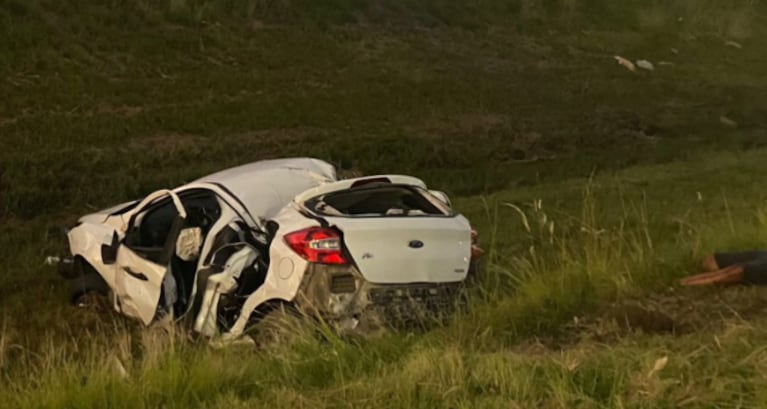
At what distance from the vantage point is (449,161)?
Result: 19.9 metres

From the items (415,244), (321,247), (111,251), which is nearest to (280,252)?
(321,247)

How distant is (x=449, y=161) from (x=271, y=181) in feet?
36.9

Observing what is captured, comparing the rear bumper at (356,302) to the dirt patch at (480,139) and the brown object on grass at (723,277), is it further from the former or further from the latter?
the dirt patch at (480,139)

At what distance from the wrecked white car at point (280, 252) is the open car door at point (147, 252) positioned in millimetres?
12

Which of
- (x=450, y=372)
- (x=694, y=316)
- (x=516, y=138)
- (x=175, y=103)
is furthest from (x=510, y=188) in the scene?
(x=450, y=372)

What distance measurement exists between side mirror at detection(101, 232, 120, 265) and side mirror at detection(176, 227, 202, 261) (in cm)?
72

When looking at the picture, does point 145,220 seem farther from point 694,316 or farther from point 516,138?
point 516,138

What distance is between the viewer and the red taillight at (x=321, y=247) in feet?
23.2

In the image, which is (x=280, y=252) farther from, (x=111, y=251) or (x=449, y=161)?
(x=449, y=161)

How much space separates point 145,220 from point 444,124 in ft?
49.6

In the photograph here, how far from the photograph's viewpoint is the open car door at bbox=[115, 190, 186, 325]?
8.16 meters

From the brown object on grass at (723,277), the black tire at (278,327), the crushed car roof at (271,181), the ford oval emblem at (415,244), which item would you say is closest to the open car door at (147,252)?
the crushed car roof at (271,181)

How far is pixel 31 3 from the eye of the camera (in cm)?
2566

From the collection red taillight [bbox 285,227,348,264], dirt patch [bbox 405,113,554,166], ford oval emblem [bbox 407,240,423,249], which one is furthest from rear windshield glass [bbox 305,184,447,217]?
dirt patch [bbox 405,113,554,166]
